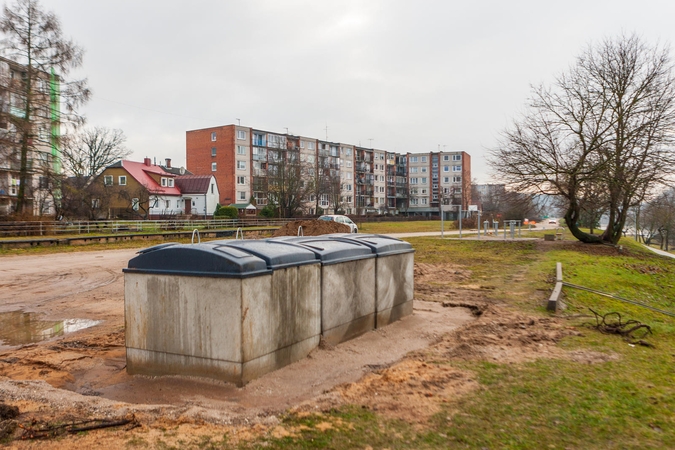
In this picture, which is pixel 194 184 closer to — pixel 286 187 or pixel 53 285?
pixel 286 187

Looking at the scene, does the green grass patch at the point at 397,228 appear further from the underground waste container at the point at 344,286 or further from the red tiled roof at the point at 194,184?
the underground waste container at the point at 344,286

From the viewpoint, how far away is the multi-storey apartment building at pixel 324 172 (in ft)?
227

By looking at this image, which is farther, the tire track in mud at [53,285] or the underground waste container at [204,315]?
the tire track in mud at [53,285]

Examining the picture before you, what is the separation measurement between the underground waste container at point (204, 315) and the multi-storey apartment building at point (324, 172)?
56754mm

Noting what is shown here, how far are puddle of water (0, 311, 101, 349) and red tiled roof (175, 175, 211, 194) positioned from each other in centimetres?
5783

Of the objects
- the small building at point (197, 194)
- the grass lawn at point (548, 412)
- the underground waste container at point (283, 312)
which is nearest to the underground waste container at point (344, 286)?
the underground waste container at point (283, 312)

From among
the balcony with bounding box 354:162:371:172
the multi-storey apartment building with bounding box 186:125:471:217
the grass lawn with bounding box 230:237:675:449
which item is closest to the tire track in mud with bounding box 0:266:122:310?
the grass lawn with bounding box 230:237:675:449

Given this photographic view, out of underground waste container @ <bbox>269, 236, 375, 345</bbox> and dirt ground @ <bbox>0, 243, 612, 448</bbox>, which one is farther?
underground waste container @ <bbox>269, 236, 375, 345</bbox>

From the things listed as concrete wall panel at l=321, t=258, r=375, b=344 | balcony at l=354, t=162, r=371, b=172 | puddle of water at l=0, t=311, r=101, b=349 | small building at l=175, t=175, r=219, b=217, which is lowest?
puddle of water at l=0, t=311, r=101, b=349

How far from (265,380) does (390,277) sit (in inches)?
144

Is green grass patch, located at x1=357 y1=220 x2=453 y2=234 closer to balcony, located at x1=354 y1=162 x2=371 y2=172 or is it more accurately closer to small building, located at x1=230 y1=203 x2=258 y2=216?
small building, located at x1=230 y1=203 x2=258 y2=216

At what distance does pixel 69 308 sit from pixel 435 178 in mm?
111198

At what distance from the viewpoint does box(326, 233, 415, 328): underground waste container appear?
8.29 m

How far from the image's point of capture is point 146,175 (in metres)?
65.2
